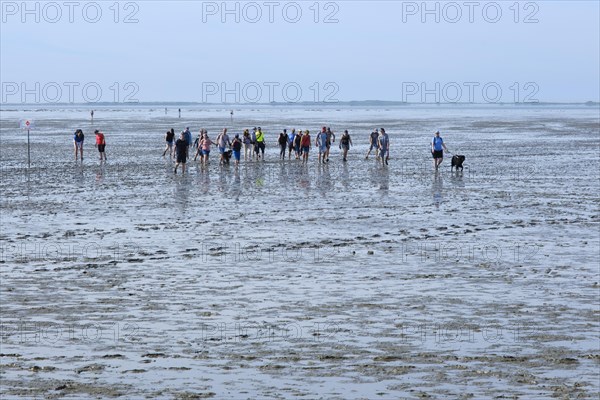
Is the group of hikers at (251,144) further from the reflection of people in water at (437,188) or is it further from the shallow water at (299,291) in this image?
the shallow water at (299,291)

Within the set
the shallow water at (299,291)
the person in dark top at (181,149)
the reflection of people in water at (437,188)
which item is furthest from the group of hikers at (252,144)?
the shallow water at (299,291)

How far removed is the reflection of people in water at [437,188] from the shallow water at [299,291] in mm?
98

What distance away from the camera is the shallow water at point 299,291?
1102cm

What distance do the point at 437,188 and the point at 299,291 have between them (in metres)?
17.6

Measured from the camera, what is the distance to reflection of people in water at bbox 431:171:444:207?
2909cm

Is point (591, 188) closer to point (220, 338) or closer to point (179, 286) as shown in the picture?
point (179, 286)

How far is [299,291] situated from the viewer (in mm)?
15727

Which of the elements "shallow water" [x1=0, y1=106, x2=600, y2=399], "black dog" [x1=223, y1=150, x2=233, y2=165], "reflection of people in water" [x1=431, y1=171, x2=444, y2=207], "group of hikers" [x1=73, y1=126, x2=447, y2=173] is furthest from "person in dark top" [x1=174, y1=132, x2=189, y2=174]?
"reflection of people in water" [x1=431, y1=171, x2=444, y2=207]

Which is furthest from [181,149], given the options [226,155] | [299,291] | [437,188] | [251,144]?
[299,291]

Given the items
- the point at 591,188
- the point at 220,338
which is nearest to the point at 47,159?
the point at 591,188

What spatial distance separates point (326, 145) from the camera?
43531mm

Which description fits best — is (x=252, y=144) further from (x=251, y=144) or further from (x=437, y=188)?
(x=437, y=188)

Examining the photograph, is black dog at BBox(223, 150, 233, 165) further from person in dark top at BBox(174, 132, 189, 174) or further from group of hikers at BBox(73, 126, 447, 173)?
person in dark top at BBox(174, 132, 189, 174)

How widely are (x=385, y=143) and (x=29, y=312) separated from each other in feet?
97.6
